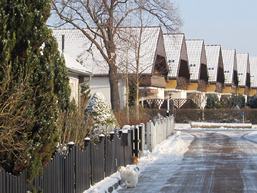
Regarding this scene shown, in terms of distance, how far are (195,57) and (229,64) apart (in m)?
15.3

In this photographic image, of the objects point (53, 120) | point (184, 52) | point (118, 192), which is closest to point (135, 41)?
point (118, 192)

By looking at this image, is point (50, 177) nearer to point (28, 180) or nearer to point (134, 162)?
point (28, 180)

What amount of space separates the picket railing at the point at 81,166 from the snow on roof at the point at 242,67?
7269 centimetres

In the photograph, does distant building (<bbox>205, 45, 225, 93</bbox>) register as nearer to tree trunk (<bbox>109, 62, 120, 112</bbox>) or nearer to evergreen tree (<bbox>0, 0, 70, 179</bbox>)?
tree trunk (<bbox>109, 62, 120, 112</bbox>)

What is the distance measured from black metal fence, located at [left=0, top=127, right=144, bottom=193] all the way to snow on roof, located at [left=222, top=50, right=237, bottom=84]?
64345 mm

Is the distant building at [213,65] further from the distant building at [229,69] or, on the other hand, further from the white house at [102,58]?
the white house at [102,58]

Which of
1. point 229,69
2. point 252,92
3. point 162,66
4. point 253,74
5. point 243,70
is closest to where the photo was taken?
point 162,66

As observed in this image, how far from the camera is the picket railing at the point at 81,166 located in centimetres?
760

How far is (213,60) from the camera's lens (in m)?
70.7

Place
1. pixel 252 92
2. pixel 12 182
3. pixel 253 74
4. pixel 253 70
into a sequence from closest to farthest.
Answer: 1. pixel 12 182
2. pixel 253 74
3. pixel 253 70
4. pixel 252 92

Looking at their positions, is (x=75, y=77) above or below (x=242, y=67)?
below

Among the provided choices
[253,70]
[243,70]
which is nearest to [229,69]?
[243,70]

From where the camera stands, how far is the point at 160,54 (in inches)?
1939

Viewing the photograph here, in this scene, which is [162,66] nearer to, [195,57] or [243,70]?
[195,57]
